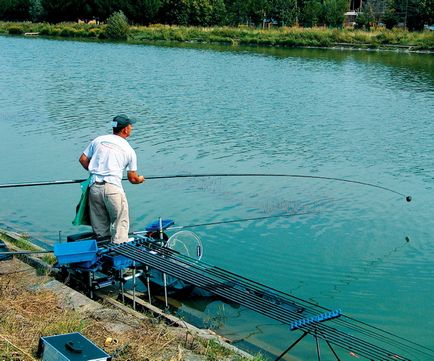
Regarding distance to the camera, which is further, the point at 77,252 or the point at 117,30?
the point at 117,30

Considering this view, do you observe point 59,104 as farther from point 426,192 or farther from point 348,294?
point 348,294

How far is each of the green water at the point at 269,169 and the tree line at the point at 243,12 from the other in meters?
45.1

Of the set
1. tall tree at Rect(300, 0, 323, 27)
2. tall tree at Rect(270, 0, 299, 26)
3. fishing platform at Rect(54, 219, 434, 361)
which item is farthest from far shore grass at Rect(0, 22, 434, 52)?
fishing platform at Rect(54, 219, 434, 361)

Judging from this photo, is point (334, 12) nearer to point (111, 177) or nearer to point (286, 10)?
point (286, 10)

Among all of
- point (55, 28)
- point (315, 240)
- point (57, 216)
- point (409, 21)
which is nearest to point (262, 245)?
point (315, 240)

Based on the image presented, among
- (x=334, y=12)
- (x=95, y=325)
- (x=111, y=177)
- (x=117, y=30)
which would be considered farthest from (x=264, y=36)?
(x=95, y=325)

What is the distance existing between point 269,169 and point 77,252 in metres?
8.14

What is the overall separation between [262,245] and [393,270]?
1.86m

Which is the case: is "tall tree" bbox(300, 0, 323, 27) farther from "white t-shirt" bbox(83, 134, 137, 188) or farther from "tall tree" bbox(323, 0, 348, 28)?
"white t-shirt" bbox(83, 134, 137, 188)

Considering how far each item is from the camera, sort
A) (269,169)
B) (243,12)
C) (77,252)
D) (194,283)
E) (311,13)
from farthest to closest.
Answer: (243,12)
(311,13)
(269,169)
(77,252)
(194,283)

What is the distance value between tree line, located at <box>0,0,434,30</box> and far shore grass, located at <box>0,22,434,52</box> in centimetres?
828

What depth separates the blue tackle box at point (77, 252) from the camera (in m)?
6.63

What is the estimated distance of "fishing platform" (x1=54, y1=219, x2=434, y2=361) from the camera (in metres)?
5.57

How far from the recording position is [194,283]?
6.13m
